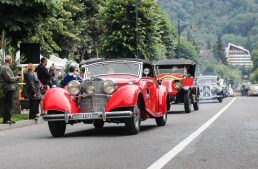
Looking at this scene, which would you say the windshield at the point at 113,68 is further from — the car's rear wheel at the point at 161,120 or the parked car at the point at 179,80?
the parked car at the point at 179,80

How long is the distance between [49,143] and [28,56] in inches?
374

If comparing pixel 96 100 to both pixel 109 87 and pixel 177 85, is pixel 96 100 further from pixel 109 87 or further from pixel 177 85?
pixel 177 85

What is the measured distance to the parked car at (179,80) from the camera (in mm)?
24516

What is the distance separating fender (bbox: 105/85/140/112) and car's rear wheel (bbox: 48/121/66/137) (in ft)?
4.00

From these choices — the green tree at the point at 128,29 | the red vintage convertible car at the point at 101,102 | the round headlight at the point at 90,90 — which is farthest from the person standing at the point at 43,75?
the green tree at the point at 128,29

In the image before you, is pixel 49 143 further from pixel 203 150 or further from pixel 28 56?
pixel 28 56

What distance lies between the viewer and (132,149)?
414 inches

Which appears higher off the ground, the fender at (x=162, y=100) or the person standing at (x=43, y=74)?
the person standing at (x=43, y=74)

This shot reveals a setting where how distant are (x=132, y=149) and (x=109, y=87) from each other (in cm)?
316

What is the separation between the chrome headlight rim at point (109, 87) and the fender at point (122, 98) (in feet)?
0.36

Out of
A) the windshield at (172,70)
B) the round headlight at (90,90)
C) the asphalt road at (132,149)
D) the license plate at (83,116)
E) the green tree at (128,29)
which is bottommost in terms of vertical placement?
the asphalt road at (132,149)

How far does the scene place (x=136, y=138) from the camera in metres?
12.6

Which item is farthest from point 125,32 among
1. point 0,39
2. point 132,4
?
point 0,39

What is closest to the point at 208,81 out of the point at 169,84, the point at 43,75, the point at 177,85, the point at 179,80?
the point at 179,80
